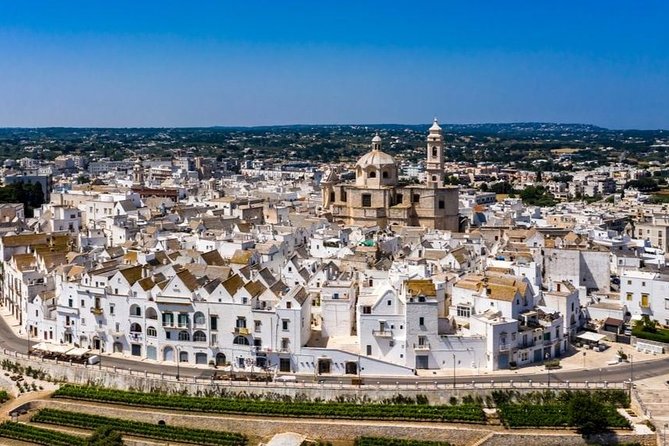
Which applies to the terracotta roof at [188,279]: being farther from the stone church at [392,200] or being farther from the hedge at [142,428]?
the stone church at [392,200]

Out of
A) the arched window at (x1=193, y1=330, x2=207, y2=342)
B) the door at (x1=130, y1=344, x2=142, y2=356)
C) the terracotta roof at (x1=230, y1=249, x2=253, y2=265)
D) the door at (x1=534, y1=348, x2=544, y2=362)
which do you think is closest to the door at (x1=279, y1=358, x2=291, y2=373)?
the arched window at (x1=193, y1=330, x2=207, y2=342)

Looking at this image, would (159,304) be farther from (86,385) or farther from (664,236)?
(664,236)

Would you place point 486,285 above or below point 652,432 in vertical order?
above

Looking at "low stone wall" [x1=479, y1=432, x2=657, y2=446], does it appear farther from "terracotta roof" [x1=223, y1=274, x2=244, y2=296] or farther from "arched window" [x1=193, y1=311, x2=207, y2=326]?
"arched window" [x1=193, y1=311, x2=207, y2=326]

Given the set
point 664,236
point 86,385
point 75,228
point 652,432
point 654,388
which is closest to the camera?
point 652,432

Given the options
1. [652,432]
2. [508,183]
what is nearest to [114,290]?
[652,432]

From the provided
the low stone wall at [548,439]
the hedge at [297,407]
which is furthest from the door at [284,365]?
the low stone wall at [548,439]
